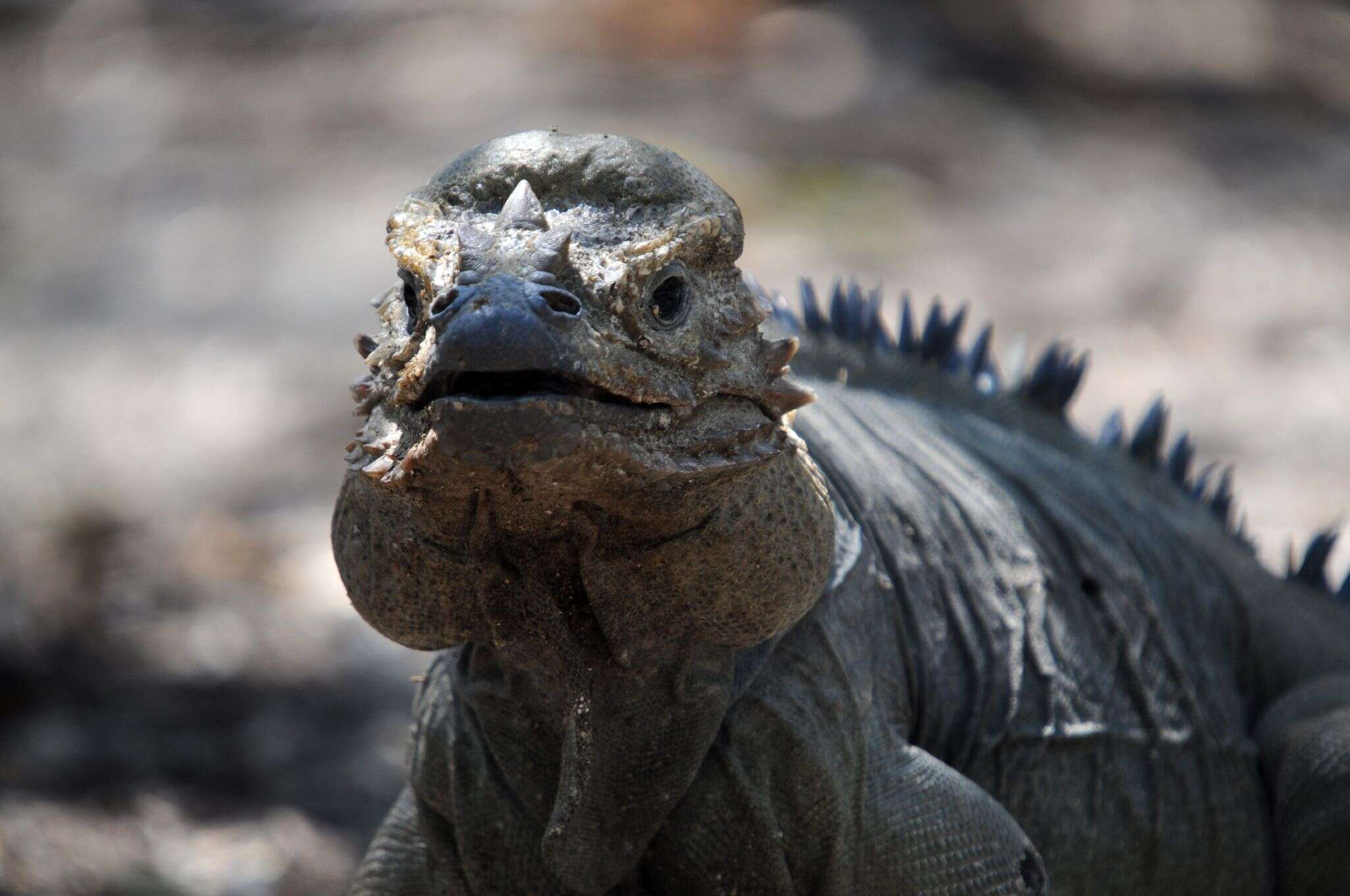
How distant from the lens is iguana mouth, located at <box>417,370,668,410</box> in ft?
8.02

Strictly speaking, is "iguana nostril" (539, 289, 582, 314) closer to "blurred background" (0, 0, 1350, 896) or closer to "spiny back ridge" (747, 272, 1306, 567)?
"spiny back ridge" (747, 272, 1306, 567)

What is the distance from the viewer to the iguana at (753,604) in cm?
260

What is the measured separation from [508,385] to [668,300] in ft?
1.20

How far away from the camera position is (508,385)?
2.46 metres

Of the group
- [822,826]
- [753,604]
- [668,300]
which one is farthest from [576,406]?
[822,826]

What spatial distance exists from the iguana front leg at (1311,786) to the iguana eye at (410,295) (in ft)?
8.43

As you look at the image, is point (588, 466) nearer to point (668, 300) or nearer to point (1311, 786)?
point (668, 300)

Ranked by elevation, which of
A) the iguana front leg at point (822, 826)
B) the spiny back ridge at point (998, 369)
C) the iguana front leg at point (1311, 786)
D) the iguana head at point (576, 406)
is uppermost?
the iguana head at point (576, 406)

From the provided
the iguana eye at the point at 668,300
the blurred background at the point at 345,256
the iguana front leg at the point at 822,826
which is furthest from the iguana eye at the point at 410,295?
the blurred background at the point at 345,256

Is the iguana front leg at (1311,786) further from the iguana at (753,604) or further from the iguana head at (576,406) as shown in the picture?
the iguana head at (576,406)

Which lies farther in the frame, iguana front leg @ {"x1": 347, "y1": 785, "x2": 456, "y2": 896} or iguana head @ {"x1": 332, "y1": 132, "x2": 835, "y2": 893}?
iguana front leg @ {"x1": 347, "y1": 785, "x2": 456, "y2": 896}

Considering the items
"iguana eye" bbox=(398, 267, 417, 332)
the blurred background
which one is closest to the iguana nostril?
"iguana eye" bbox=(398, 267, 417, 332)

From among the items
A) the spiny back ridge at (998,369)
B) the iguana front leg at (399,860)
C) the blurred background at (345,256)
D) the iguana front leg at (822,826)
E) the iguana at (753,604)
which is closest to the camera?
the iguana at (753,604)

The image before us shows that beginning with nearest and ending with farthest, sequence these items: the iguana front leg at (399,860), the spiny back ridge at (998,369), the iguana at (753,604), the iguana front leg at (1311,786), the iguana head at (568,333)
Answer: the iguana head at (568,333), the iguana at (753,604), the iguana front leg at (399,860), the iguana front leg at (1311,786), the spiny back ridge at (998,369)
